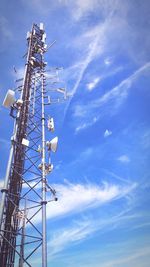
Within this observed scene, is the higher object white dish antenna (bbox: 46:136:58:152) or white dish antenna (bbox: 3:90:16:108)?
white dish antenna (bbox: 3:90:16:108)

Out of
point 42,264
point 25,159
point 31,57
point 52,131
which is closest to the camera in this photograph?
point 42,264

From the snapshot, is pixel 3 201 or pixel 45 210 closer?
pixel 3 201

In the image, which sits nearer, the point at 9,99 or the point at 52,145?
the point at 9,99

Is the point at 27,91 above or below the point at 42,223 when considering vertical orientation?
above

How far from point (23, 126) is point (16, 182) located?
3385 mm

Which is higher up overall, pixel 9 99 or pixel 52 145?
pixel 9 99

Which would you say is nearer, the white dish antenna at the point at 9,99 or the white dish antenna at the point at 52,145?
the white dish antenna at the point at 9,99

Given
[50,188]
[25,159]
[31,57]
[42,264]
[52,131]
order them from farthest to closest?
[31,57] → [52,131] → [25,159] → [50,188] → [42,264]

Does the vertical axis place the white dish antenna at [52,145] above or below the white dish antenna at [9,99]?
below

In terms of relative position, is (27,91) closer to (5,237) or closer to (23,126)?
(23,126)

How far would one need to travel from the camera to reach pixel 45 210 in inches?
401

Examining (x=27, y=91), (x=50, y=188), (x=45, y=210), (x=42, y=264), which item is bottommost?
(x=42, y=264)

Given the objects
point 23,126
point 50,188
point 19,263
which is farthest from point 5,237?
point 23,126

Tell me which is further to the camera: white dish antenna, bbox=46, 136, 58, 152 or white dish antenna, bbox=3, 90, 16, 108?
white dish antenna, bbox=46, 136, 58, 152
